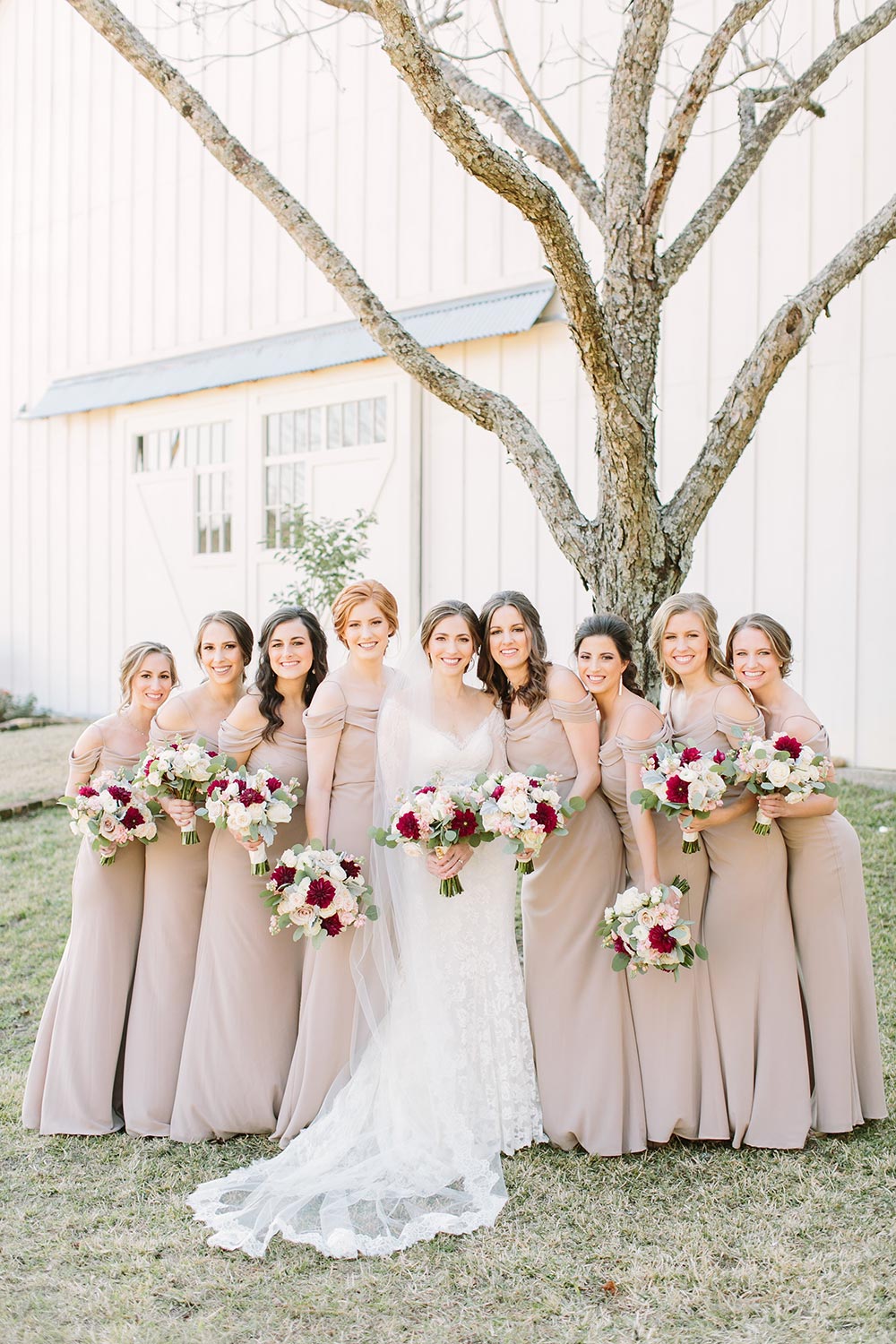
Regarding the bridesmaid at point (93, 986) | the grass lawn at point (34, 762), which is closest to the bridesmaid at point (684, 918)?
the bridesmaid at point (93, 986)

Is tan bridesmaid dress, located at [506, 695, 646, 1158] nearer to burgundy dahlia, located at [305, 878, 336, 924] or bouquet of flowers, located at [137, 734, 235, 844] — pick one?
burgundy dahlia, located at [305, 878, 336, 924]

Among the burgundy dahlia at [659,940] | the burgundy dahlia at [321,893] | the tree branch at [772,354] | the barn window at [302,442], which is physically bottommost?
the burgundy dahlia at [659,940]

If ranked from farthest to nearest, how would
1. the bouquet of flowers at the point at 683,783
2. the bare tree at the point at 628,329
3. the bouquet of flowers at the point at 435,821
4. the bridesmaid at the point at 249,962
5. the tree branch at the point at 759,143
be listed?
1. the tree branch at the point at 759,143
2. the bare tree at the point at 628,329
3. the bridesmaid at the point at 249,962
4. the bouquet of flowers at the point at 435,821
5. the bouquet of flowers at the point at 683,783

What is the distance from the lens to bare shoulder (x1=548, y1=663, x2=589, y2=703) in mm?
4629

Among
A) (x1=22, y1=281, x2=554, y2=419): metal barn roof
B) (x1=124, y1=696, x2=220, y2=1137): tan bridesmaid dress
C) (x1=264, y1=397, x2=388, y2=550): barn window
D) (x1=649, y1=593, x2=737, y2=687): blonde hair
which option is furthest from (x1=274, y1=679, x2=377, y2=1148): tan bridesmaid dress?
(x1=264, y1=397, x2=388, y2=550): barn window

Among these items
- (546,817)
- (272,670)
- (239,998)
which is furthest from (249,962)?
(546,817)

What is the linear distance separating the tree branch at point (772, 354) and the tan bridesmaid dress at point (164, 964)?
2582 millimetres

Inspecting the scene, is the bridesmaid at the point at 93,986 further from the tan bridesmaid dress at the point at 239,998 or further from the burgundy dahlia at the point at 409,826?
the burgundy dahlia at the point at 409,826

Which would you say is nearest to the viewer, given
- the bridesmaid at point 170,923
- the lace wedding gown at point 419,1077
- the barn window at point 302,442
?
the lace wedding gown at point 419,1077

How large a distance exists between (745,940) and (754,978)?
0.48 feet

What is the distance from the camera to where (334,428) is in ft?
41.4

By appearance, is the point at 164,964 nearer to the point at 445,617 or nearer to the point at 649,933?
the point at 445,617

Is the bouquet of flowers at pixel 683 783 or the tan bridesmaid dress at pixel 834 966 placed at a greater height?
the bouquet of flowers at pixel 683 783

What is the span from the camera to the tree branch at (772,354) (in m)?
5.29
